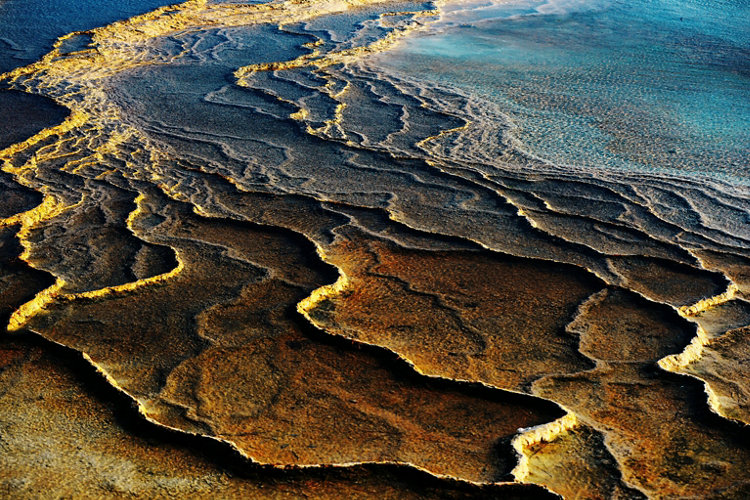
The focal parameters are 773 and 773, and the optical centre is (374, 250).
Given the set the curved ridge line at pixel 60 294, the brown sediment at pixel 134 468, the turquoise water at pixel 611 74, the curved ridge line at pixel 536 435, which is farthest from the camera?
the turquoise water at pixel 611 74

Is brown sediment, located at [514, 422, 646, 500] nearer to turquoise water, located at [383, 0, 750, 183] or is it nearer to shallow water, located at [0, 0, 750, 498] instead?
shallow water, located at [0, 0, 750, 498]

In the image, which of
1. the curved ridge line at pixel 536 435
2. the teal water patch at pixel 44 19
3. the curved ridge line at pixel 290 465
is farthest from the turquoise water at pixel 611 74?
the teal water patch at pixel 44 19

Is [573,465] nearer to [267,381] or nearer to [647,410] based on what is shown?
[647,410]

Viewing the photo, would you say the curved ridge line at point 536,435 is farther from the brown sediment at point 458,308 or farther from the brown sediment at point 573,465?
the brown sediment at point 458,308

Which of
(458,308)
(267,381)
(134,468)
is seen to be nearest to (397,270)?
(458,308)

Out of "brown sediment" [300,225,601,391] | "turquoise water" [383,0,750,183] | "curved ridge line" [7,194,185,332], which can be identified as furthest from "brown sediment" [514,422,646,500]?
"turquoise water" [383,0,750,183]
